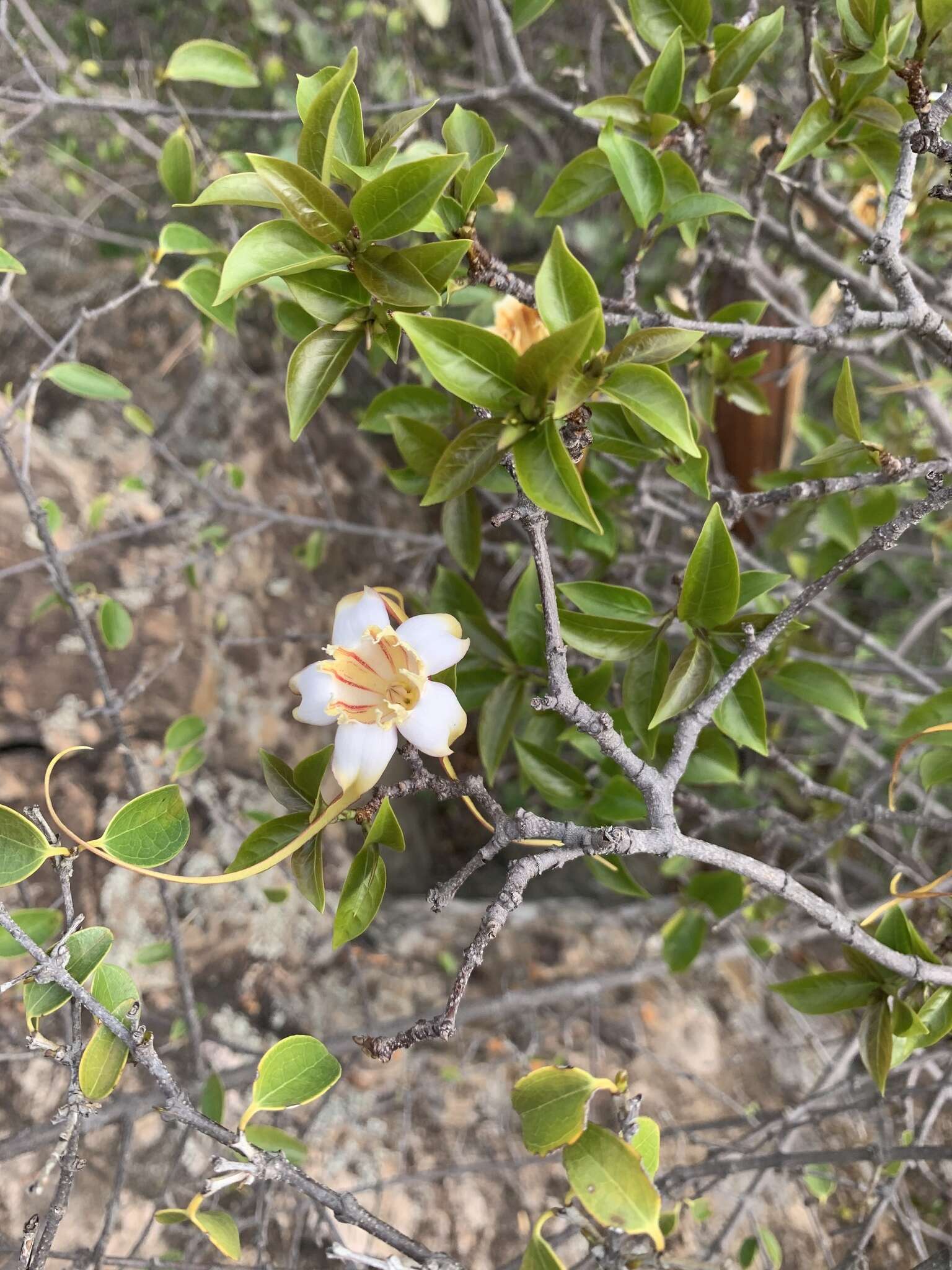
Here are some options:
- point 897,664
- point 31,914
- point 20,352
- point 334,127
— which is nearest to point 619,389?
point 334,127

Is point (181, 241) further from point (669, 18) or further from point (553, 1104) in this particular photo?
→ point (553, 1104)

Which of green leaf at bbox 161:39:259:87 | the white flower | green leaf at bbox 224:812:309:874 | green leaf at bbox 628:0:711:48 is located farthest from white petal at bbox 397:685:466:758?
green leaf at bbox 161:39:259:87

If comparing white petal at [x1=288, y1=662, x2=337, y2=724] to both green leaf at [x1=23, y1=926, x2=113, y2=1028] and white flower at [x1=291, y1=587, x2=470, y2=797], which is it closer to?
white flower at [x1=291, y1=587, x2=470, y2=797]

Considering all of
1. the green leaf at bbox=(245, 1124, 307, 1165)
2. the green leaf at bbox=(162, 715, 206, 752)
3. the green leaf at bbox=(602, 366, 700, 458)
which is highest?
the green leaf at bbox=(602, 366, 700, 458)

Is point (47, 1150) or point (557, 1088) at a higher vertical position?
point (557, 1088)

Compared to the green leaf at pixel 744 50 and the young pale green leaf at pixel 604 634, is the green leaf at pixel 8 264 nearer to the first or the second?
the young pale green leaf at pixel 604 634

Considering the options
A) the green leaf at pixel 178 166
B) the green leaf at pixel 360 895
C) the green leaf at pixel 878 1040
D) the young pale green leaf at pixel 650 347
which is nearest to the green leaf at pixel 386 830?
the green leaf at pixel 360 895

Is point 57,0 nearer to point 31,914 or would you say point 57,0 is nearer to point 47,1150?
point 31,914
